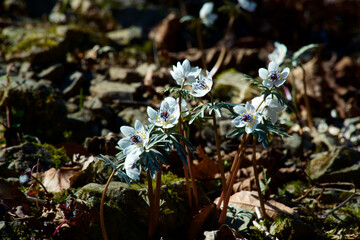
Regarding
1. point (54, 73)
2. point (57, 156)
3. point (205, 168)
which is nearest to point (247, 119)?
point (205, 168)

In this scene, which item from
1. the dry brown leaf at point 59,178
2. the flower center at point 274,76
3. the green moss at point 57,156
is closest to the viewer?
the flower center at point 274,76

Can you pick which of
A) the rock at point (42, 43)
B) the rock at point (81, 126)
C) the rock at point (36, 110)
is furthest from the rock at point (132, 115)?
the rock at point (42, 43)

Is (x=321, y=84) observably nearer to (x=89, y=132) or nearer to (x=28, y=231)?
(x=89, y=132)

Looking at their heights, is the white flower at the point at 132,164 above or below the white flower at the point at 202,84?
below

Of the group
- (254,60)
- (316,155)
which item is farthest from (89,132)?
(254,60)

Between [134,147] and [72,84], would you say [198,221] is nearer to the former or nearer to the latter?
[134,147]

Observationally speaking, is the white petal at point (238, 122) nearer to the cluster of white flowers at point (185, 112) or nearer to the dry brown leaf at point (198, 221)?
the cluster of white flowers at point (185, 112)
